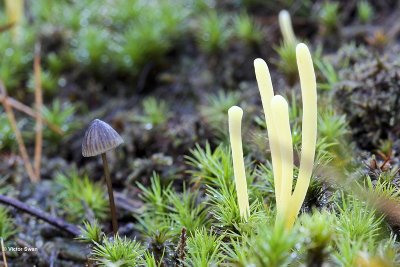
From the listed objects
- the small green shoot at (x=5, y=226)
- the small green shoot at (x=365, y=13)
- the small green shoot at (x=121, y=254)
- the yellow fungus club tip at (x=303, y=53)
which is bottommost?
the small green shoot at (x=121, y=254)

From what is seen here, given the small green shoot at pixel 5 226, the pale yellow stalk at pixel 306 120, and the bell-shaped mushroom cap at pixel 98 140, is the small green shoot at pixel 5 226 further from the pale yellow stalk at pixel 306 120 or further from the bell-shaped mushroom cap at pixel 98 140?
the pale yellow stalk at pixel 306 120

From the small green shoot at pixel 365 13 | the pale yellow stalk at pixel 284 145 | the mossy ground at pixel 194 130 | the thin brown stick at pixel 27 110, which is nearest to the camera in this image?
the pale yellow stalk at pixel 284 145

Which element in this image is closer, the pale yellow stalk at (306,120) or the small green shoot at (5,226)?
the pale yellow stalk at (306,120)

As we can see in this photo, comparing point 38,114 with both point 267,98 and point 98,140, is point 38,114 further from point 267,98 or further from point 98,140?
point 267,98

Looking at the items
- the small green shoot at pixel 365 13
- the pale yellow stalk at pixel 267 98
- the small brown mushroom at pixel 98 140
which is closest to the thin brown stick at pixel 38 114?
the small brown mushroom at pixel 98 140

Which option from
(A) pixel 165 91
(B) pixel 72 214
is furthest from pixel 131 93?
(B) pixel 72 214

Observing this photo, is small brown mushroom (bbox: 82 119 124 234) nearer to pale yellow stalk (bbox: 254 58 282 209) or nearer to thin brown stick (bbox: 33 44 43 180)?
pale yellow stalk (bbox: 254 58 282 209)
